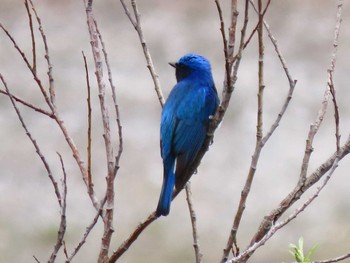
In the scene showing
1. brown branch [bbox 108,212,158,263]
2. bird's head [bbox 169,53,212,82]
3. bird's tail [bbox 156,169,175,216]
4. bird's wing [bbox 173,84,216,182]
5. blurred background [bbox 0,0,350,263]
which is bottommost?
brown branch [bbox 108,212,158,263]

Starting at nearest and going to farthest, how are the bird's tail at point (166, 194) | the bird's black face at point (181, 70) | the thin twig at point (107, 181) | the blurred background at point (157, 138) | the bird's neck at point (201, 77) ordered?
the thin twig at point (107, 181)
the bird's tail at point (166, 194)
the bird's neck at point (201, 77)
the bird's black face at point (181, 70)
the blurred background at point (157, 138)

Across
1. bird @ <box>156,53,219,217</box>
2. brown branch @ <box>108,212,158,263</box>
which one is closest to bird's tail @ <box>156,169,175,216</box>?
bird @ <box>156,53,219,217</box>

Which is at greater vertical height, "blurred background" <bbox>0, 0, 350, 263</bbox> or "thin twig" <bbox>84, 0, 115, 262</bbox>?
"blurred background" <bbox>0, 0, 350, 263</bbox>

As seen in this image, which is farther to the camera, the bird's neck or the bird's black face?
the bird's black face

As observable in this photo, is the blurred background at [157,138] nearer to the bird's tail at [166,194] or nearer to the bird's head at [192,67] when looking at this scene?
the bird's head at [192,67]

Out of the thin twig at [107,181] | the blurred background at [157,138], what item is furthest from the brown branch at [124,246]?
the blurred background at [157,138]

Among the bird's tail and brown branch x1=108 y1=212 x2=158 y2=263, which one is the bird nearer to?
the bird's tail

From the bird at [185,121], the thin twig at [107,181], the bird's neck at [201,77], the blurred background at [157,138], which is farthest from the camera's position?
the blurred background at [157,138]

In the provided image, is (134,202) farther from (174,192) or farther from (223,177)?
(174,192)

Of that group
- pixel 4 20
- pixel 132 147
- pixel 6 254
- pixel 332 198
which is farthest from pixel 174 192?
pixel 4 20
